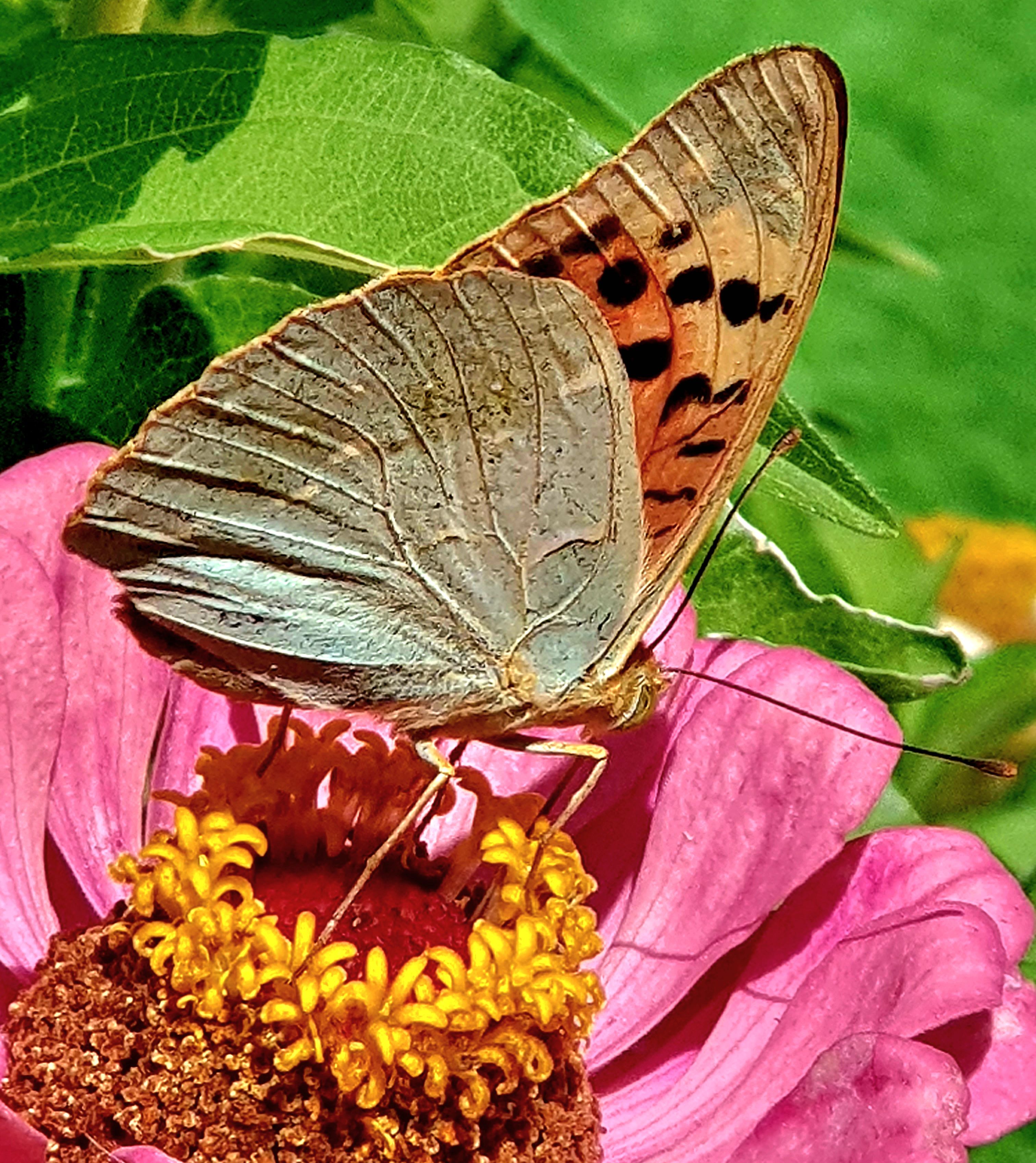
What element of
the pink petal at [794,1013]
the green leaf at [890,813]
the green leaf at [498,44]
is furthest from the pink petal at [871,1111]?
the green leaf at [498,44]

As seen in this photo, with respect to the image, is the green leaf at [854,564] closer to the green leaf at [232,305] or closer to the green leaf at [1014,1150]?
the green leaf at [232,305]

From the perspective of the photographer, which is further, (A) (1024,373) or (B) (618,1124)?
(A) (1024,373)

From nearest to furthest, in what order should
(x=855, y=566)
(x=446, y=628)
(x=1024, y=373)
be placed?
1. (x=446, y=628)
2. (x=855, y=566)
3. (x=1024, y=373)

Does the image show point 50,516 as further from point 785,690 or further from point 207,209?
point 785,690

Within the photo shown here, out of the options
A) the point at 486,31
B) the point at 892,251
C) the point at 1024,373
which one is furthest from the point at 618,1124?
the point at 1024,373

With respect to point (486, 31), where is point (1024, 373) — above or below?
below

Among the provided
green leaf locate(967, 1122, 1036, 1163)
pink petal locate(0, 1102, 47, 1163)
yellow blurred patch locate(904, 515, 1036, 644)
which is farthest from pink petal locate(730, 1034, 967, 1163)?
yellow blurred patch locate(904, 515, 1036, 644)

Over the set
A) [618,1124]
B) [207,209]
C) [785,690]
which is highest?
[207,209]

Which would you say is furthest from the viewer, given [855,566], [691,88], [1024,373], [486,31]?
[1024,373]

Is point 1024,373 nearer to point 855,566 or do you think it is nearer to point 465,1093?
point 855,566
